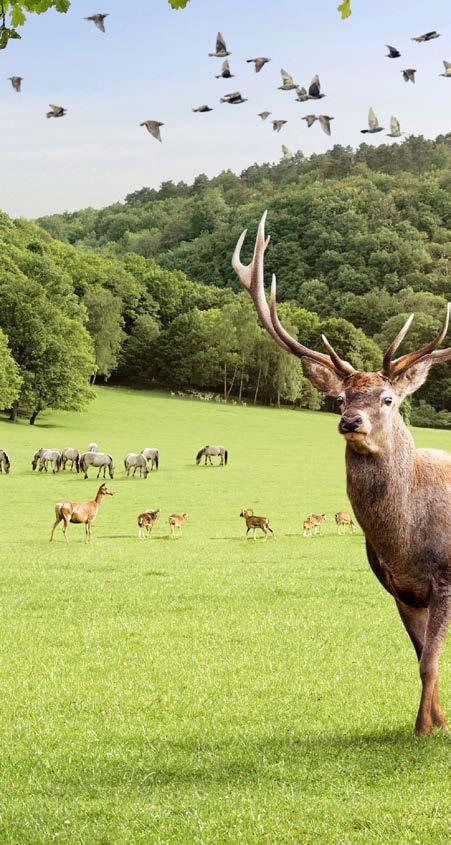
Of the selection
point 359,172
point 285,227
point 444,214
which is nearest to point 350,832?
point 285,227

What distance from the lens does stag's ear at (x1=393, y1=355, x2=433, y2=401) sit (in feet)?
22.8

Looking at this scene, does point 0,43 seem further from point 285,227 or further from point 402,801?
point 285,227

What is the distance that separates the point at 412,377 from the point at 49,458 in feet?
131

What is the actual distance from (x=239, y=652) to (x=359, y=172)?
17669 centimetres

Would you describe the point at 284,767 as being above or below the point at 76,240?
below

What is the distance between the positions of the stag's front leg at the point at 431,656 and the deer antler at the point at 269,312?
6.50ft

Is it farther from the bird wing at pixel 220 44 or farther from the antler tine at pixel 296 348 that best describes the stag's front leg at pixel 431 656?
the bird wing at pixel 220 44

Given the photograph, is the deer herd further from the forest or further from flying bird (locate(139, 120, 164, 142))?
the forest

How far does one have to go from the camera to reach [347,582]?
53.9 feet

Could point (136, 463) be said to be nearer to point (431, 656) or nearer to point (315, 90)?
point (315, 90)

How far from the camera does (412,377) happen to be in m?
7.01

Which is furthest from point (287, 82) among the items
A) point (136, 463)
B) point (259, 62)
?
point (136, 463)

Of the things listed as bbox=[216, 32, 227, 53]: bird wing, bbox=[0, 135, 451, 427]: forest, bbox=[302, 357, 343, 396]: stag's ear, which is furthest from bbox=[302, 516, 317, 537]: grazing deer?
bbox=[0, 135, 451, 427]: forest

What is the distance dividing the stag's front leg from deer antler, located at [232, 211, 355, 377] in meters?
1.98
